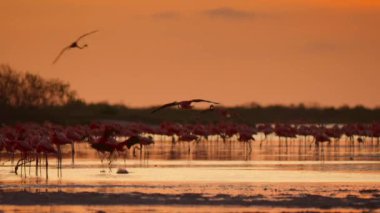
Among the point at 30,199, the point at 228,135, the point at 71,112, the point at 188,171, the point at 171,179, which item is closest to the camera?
the point at 30,199

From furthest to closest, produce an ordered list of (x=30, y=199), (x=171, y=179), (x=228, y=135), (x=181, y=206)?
(x=228, y=135) → (x=171, y=179) → (x=30, y=199) → (x=181, y=206)

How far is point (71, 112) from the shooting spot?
7431cm

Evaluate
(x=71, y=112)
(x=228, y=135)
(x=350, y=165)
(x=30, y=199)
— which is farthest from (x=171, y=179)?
(x=71, y=112)

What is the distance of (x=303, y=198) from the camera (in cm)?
2003

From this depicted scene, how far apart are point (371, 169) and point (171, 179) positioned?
18.6ft

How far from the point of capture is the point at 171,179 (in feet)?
80.5

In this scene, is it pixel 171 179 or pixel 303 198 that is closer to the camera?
pixel 303 198

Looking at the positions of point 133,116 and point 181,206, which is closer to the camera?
point 181,206

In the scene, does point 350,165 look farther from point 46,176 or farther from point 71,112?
point 71,112

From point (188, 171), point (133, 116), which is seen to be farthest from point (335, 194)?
point (133, 116)

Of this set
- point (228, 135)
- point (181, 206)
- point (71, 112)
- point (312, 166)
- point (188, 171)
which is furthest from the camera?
point (71, 112)

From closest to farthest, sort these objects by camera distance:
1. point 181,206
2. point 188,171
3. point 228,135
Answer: point 181,206, point 188,171, point 228,135

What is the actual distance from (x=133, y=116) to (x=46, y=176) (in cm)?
4904

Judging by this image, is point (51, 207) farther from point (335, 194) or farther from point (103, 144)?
point (103, 144)
